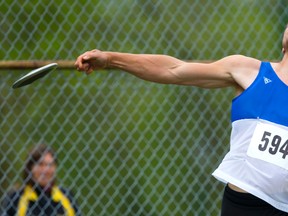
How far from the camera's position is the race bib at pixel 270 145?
3891 millimetres

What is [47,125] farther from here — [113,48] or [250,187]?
[250,187]

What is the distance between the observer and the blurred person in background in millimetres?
5699

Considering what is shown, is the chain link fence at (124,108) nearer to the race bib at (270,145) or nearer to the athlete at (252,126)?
the athlete at (252,126)

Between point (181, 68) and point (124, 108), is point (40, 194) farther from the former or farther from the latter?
point (181, 68)

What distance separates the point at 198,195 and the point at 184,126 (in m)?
0.45

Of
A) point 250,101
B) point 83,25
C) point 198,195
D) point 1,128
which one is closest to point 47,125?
point 1,128

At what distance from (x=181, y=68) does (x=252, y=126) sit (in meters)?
0.41

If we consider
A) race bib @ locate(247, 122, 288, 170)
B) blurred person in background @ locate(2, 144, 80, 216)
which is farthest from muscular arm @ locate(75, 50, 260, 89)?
blurred person in background @ locate(2, 144, 80, 216)

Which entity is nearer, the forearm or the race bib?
the race bib

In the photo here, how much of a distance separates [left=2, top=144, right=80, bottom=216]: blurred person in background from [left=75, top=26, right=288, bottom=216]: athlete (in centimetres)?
184

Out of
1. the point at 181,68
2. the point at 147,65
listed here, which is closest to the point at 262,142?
the point at 181,68

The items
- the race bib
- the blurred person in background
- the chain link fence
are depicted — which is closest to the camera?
the race bib

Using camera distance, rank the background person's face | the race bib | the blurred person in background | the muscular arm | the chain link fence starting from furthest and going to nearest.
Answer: the chain link fence
the background person's face
the blurred person in background
the muscular arm
the race bib

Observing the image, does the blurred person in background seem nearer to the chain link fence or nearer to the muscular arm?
the chain link fence
